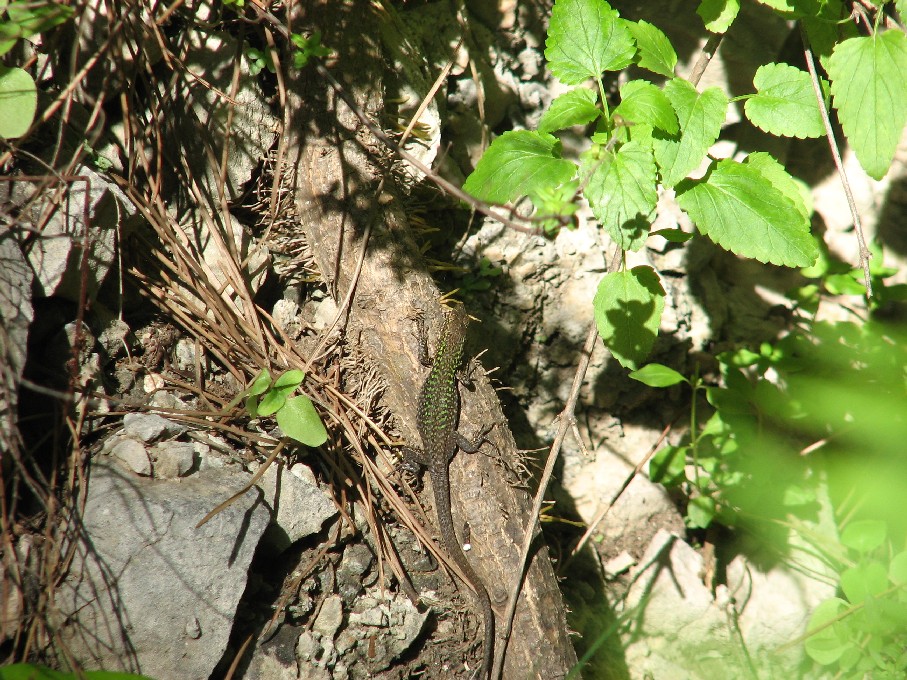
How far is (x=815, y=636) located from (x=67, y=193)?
4.95 m

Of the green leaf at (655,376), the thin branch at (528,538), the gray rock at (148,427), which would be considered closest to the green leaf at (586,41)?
the thin branch at (528,538)

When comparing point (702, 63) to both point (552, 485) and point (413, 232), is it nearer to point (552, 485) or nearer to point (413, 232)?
point (413, 232)

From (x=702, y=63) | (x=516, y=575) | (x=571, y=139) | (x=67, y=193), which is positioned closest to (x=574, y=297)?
(x=571, y=139)

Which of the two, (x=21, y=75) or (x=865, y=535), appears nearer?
(x=21, y=75)

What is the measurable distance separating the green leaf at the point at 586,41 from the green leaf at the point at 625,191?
426mm

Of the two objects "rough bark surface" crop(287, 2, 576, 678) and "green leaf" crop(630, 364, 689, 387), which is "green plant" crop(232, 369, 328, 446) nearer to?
"rough bark surface" crop(287, 2, 576, 678)

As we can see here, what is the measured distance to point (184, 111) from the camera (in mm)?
3311

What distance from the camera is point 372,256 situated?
3262mm

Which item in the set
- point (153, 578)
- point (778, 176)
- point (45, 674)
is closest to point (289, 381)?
point (153, 578)

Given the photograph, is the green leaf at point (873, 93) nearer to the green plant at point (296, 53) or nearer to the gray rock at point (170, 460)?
the green plant at point (296, 53)

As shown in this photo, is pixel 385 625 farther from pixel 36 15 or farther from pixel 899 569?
pixel 36 15

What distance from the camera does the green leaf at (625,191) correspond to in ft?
7.67

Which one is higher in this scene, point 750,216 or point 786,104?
point 786,104

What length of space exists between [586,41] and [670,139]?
1.89 ft
